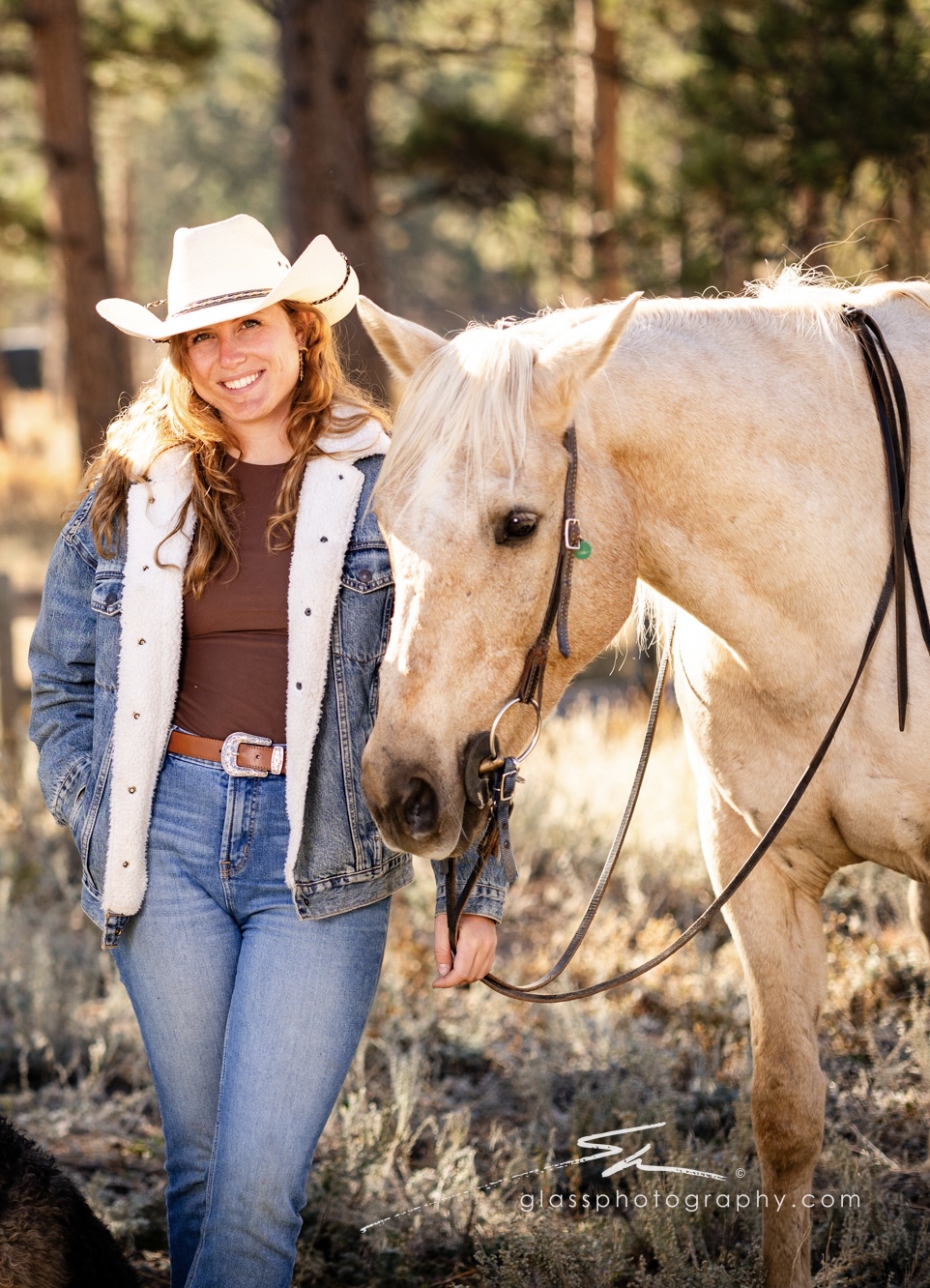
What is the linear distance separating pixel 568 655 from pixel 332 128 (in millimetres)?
6862

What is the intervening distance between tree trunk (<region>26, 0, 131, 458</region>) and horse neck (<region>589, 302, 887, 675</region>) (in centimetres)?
788

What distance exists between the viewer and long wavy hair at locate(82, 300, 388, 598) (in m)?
2.30

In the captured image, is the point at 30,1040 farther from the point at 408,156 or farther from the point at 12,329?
the point at 12,329

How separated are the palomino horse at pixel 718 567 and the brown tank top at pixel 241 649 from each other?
14.6 inches

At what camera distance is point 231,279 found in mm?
2316

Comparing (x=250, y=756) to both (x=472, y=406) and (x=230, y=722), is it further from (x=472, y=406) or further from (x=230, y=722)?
(x=472, y=406)

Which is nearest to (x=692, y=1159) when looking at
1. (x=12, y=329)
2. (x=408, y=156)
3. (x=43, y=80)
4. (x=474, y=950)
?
(x=474, y=950)

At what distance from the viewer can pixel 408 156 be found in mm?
9305

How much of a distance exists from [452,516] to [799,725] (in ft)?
2.99

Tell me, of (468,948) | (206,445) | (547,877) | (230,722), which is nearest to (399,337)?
(206,445)

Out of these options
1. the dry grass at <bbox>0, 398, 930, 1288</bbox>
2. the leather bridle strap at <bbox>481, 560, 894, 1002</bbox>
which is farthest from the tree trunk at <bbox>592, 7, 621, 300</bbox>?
the leather bridle strap at <bbox>481, 560, 894, 1002</bbox>

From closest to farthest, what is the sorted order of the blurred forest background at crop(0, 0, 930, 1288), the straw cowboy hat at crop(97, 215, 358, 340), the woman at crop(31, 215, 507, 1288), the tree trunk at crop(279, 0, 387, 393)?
the woman at crop(31, 215, 507, 1288) → the straw cowboy hat at crop(97, 215, 358, 340) → the blurred forest background at crop(0, 0, 930, 1288) → the tree trunk at crop(279, 0, 387, 393)

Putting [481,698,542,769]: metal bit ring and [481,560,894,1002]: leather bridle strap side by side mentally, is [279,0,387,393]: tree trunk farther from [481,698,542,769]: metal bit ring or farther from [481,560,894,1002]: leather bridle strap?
[481,698,542,769]: metal bit ring
